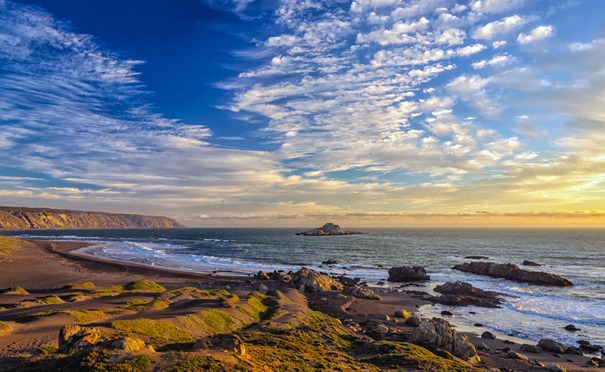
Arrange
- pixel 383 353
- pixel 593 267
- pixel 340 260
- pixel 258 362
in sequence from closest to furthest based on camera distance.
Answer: pixel 258 362 → pixel 383 353 → pixel 593 267 → pixel 340 260

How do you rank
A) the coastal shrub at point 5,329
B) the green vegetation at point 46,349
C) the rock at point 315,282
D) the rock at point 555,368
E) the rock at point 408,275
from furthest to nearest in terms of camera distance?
the rock at point 408,275, the rock at point 315,282, the rock at point 555,368, the coastal shrub at point 5,329, the green vegetation at point 46,349

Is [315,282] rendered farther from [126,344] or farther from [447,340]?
[126,344]

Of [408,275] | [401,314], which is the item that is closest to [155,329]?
[401,314]

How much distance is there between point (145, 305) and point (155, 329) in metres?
7.13

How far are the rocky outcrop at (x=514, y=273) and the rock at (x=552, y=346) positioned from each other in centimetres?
3108

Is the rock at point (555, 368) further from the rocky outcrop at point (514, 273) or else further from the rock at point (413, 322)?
the rocky outcrop at point (514, 273)

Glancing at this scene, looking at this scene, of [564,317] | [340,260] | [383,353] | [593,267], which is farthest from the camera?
[340,260]

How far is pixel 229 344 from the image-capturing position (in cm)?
1248

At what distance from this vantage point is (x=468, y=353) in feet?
64.4

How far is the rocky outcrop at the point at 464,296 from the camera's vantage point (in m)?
36.4

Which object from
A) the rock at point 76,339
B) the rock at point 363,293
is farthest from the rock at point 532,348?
the rock at point 76,339

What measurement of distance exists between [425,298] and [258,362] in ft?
108

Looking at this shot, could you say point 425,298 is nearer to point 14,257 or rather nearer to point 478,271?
point 478,271

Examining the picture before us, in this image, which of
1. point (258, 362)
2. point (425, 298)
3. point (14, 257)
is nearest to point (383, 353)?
point (258, 362)
